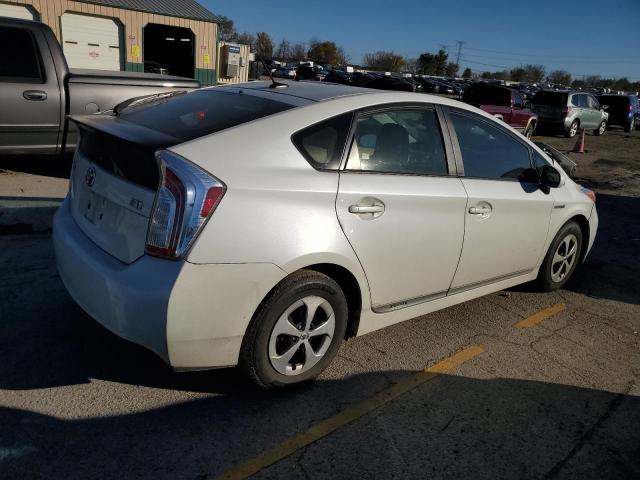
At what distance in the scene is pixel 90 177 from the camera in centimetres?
292

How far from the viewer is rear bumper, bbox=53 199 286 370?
93.3 inches

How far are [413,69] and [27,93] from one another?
4625 inches

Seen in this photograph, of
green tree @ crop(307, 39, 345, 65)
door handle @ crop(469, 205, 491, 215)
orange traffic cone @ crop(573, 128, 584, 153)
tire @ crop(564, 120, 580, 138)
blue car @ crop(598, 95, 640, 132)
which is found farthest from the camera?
green tree @ crop(307, 39, 345, 65)

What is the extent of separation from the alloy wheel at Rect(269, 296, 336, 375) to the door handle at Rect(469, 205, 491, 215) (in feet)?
4.03

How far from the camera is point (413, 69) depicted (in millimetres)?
115750

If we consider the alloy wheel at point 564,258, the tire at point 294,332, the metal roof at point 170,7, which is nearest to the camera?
the tire at point 294,332

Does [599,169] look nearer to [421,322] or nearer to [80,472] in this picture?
[421,322]

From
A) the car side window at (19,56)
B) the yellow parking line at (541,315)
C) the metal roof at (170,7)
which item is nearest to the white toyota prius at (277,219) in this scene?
the yellow parking line at (541,315)

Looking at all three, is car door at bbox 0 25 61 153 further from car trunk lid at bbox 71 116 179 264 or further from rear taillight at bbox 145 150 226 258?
rear taillight at bbox 145 150 226 258

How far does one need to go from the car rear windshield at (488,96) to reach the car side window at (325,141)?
52.4 feet

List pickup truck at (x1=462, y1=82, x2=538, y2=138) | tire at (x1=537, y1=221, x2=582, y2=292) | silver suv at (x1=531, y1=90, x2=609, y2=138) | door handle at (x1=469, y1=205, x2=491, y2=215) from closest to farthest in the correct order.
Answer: door handle at (x1=469, y1=205, x2=491, y2=215) → tire at (x1=537, y1=221, x2=582, y2=292) → pickup truck at (x1=462, y1=82, x2=538, y2=138) → silver suv at (x1=531, y1=90, x2=609, y2=138)

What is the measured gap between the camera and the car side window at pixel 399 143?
304 cm

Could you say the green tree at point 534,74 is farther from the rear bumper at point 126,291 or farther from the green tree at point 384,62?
the rear bumper at point 126,291

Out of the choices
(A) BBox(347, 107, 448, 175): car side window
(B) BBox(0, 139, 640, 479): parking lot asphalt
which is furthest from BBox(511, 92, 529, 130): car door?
(A) BBox(347, 107, 448, 175): car side window
